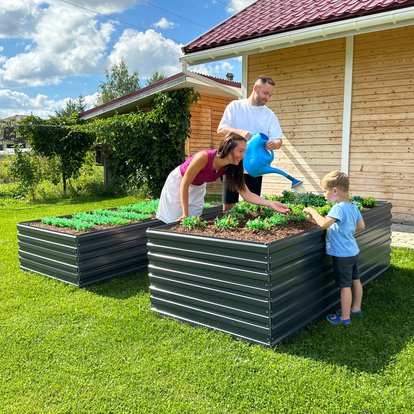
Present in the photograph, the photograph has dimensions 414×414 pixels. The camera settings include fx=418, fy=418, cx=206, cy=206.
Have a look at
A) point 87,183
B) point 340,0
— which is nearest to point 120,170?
point 87,183

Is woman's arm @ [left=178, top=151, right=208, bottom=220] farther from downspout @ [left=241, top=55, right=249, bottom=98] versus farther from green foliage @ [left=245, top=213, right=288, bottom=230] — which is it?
downspout @ [left=241, top=55, right=249, bottom=98]

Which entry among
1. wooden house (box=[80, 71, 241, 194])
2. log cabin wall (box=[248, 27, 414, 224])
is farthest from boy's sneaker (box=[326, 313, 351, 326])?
wooden house (box=[80, 71, 241, 194])

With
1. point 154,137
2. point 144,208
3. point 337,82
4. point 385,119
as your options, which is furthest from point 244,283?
point 154,137

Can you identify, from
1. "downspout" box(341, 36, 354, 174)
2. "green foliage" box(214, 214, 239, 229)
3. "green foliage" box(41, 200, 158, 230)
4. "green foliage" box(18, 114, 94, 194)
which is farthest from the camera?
"green foliage" box(18, 114, 94, 194)

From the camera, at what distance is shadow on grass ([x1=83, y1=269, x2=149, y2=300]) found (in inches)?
165

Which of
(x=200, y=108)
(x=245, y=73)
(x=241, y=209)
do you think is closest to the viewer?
(x=241, y=209)

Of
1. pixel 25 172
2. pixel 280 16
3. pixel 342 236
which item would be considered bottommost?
pixel 25 172

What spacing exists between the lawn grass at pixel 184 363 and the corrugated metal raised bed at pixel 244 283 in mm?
121

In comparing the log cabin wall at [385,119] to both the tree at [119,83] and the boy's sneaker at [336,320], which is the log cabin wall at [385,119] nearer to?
the boy's sneaker at [336,320]

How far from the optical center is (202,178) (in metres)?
3.83

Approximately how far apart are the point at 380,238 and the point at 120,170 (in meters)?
9.08

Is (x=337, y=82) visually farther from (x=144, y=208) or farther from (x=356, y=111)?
(x=144, y=208)

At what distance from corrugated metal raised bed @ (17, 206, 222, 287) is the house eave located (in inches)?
138

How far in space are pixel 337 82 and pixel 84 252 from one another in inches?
223
